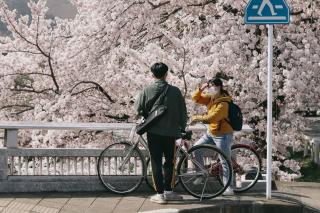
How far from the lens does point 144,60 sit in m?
13.3

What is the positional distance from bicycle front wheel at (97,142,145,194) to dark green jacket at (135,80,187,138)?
2.60ft

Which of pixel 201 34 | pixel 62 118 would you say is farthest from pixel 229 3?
pixel 62 118

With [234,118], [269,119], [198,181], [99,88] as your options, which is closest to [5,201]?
[198,181]

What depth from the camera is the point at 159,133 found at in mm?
7734

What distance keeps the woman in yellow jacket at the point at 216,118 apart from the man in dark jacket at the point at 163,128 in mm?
454

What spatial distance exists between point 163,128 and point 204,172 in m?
0.97

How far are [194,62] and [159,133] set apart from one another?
513 cm

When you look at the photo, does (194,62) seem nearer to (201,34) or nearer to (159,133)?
(201,34)

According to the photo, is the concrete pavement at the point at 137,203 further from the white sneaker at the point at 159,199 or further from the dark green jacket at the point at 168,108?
the dark green jacket at the point at 168,108

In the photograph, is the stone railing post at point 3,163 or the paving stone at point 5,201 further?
the stone railing post at point 3,163

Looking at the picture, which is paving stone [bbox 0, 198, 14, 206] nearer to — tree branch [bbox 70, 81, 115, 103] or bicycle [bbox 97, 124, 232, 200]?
bicycle [bbox 97, 124, 232, 200]

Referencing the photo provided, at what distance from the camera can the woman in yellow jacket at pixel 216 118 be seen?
812 centimetres

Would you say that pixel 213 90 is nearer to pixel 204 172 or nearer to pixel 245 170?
pixel 204 172

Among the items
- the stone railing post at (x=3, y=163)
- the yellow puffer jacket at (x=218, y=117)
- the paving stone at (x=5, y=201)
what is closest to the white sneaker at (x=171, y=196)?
the yellow puffer jacket at (x=218, y=117)
